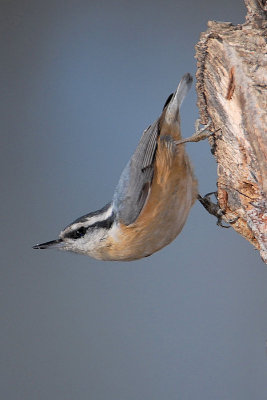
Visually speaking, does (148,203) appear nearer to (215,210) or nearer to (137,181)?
(137,181)

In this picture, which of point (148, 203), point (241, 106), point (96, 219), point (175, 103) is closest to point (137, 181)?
point (148, 203)

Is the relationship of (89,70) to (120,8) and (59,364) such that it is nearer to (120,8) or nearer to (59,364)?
(120,8)

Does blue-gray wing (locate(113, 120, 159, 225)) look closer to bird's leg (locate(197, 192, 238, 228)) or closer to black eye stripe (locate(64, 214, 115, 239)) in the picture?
black eye stripe (locate(64, 214, 115, 239))

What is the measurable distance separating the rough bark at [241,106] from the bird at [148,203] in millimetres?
201

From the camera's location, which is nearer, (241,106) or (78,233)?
(241,106)

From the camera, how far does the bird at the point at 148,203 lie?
1649mm

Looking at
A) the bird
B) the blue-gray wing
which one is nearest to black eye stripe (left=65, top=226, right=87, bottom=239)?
the bird

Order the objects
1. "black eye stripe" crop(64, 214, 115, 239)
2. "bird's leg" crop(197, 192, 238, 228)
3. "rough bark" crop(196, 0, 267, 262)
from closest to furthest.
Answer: "rough bark" crop(196, 0, 267, 262) < "bird's leg" crop(197, 192, 238, 228) < "black eye stripe" crop(64, 214, 115, 239)

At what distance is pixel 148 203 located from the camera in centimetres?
164

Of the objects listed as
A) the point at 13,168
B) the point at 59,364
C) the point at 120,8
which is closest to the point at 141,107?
the point at 120,8

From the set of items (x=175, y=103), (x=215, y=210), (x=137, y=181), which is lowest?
(x=215, y=210)

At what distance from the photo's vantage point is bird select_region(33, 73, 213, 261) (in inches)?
64.9

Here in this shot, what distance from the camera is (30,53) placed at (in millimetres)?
2674

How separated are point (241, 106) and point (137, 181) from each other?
48 cm
